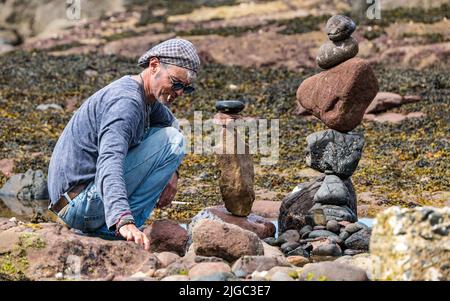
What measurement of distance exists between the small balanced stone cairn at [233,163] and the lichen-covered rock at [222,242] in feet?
9.68

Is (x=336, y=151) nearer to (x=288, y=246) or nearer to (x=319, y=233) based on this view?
(x=319, y=233)

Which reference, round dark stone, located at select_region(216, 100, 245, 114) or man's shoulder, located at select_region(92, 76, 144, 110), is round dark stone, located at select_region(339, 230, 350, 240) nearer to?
round dark stone, located at select_region(216, 100, 245, 114)

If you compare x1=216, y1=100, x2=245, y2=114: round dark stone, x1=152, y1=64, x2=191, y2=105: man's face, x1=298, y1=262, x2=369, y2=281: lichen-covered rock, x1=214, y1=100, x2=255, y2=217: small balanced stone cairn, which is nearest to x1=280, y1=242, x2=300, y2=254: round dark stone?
x1=214, y1=100, x2=255, y2=217: small balanced stone cairn

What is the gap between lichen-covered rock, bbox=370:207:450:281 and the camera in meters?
5.70

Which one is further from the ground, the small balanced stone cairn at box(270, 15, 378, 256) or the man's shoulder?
the man's shoulder

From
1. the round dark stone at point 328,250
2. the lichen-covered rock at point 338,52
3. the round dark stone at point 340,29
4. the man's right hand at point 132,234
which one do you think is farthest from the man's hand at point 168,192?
the round dark stone at point 340,29

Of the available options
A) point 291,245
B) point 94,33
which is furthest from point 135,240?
point 94,33

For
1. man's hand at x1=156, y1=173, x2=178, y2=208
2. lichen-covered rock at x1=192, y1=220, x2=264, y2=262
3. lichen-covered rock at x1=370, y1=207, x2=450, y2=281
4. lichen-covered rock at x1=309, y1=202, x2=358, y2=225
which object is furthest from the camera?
lichen-covered rock at x1=309, y1=202, x2=358, y2=225

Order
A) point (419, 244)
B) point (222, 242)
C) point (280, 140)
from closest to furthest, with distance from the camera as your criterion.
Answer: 1. point (419, 244)
2. point (222, 242)
3. point (280, 140)

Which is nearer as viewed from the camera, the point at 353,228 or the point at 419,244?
the point at 419,244

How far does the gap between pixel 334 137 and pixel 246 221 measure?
1.47 meters

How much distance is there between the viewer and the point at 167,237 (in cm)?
854

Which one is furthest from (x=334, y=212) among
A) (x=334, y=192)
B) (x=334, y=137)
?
(x=334, y=137)

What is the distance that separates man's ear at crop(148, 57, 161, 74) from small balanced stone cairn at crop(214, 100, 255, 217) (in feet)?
9.70
